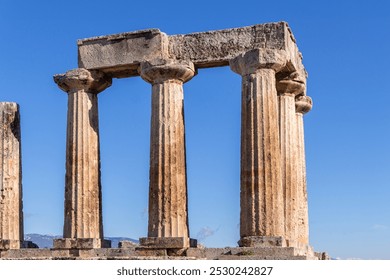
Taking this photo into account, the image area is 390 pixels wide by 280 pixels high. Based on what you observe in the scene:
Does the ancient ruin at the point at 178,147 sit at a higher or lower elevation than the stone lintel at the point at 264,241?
higher

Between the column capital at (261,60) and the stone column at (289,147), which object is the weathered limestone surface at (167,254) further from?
the column capital at (261,60)

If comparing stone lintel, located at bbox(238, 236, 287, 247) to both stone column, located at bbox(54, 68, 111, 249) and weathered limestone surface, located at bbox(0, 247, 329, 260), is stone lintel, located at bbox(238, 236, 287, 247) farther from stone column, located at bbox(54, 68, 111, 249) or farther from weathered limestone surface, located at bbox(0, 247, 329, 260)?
stone column, located at bbox(54, 68, 111, 249)

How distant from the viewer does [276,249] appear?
3072cm

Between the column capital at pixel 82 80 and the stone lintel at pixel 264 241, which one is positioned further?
the column capital at pixel 82 80

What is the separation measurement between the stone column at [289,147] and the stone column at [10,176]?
12605mm

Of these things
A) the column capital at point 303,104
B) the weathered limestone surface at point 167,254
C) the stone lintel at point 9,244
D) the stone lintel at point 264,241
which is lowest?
the weathered limestone surface at point 167,254

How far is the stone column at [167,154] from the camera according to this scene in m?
34.0

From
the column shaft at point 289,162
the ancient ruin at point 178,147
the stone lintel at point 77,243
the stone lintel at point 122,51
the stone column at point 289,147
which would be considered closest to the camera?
the ancient ruin at point 178,147

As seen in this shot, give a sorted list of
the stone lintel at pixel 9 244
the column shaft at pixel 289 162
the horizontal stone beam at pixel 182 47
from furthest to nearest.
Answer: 1. the stone lintel at pixel 9 244
2. the column shaft at pixel 289 162
3. the horizontal stone beam at pixel 182 47

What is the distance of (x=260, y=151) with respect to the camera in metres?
32.9

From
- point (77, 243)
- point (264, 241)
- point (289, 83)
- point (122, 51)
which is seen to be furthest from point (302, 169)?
point (77, 243)

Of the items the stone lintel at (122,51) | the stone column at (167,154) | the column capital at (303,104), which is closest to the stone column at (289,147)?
the column capital at (303,104)
